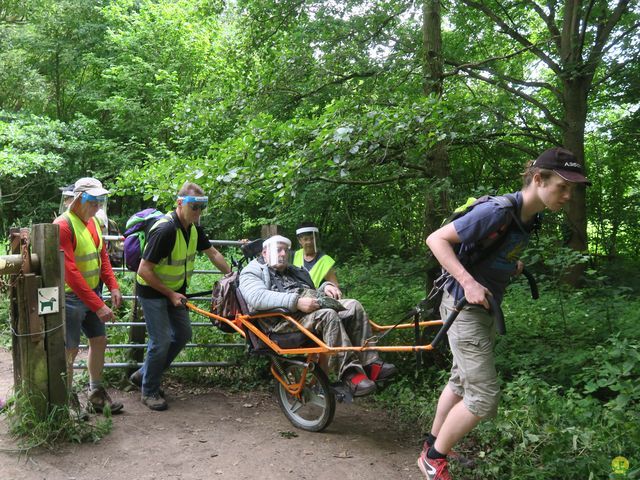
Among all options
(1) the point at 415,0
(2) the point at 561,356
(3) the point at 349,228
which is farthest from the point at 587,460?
(3) the point at 349,228

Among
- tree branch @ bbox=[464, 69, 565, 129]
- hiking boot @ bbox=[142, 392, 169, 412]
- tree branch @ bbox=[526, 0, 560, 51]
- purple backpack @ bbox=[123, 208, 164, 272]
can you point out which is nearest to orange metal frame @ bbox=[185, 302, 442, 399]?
purple backpack @ bbox=[123, 208, 164, 272]

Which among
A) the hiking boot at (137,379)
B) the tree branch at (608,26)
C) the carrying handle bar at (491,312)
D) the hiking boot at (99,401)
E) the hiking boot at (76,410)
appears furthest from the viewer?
the tree branch at (608,26)

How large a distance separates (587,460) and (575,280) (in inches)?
185

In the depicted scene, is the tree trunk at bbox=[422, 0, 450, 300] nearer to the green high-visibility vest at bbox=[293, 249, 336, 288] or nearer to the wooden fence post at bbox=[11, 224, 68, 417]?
the green high-visibility vest at bbox=[293, 249, 336, 288]

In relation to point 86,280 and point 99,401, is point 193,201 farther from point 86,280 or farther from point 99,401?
point 99,401

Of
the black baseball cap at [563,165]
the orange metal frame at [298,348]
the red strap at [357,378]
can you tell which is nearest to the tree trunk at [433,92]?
the orange metal frame at [298,348]

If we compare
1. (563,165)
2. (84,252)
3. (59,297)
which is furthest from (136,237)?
(563,165)

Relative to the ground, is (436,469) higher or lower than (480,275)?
lower

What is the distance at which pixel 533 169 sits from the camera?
3.10 meters

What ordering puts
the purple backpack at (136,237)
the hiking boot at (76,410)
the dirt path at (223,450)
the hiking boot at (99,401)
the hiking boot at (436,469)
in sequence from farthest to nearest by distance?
the purple backpack at (136,237) → the hiking boot at (99,401) → the hiking boot at (76,410) → the dirt path at (223,450) → the hiking boot at (436,469)

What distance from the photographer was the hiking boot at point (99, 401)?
184 inches

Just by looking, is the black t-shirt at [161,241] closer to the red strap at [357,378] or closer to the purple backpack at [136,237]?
the purple backpack at [136,237]

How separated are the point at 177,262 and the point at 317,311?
149cm

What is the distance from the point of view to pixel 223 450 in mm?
4168
